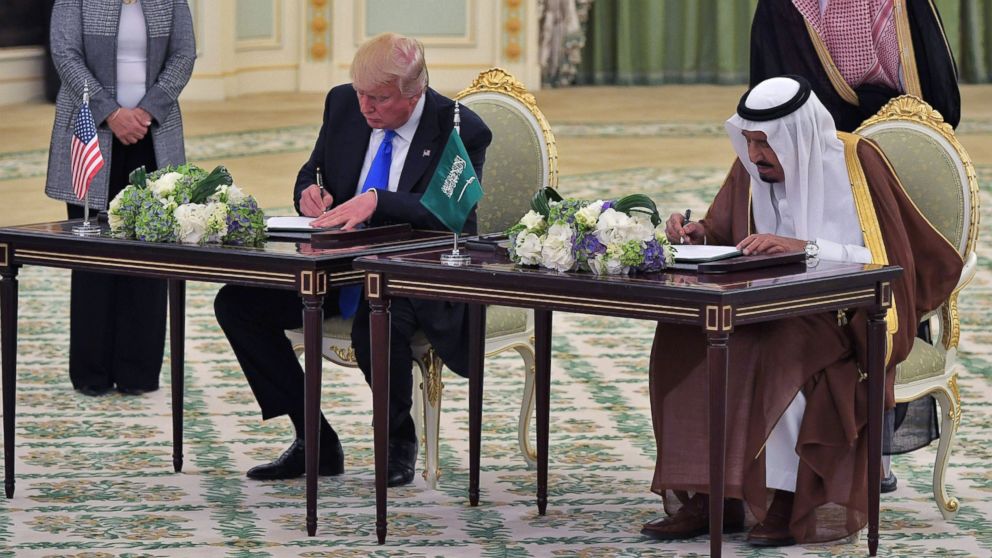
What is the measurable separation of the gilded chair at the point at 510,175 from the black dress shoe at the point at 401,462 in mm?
59

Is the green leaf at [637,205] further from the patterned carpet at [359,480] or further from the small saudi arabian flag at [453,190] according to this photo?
the patterned carpet at [359,480]

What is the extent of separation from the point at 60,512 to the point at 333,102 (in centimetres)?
139

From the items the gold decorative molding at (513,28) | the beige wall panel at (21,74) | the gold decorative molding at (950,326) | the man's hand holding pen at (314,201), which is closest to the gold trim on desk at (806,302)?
the gold decorative molding at (950,326)

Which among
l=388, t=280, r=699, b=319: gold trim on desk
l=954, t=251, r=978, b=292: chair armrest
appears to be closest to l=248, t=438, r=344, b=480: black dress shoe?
l=388, t=280, r=699, b=319: gold trim on desk

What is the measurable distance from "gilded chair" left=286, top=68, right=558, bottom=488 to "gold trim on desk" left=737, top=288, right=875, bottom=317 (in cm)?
129

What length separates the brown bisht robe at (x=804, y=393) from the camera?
408cm

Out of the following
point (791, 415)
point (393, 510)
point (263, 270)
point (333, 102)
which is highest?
point (333, 102)

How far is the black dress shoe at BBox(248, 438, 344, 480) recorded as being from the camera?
491 cm

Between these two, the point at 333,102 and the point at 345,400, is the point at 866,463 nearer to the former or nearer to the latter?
the point at 333,102

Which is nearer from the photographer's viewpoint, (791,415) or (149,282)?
(791,415)

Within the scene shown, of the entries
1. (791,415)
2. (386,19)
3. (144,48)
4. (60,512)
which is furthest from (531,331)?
(386,19)

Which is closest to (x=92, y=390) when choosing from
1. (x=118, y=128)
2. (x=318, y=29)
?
(x=118, y=128)

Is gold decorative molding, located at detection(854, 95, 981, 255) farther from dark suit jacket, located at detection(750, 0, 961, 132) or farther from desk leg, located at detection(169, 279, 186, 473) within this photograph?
desk leg, located at detection(169, 279, 186, 473)

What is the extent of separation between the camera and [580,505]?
4672 millimetres
